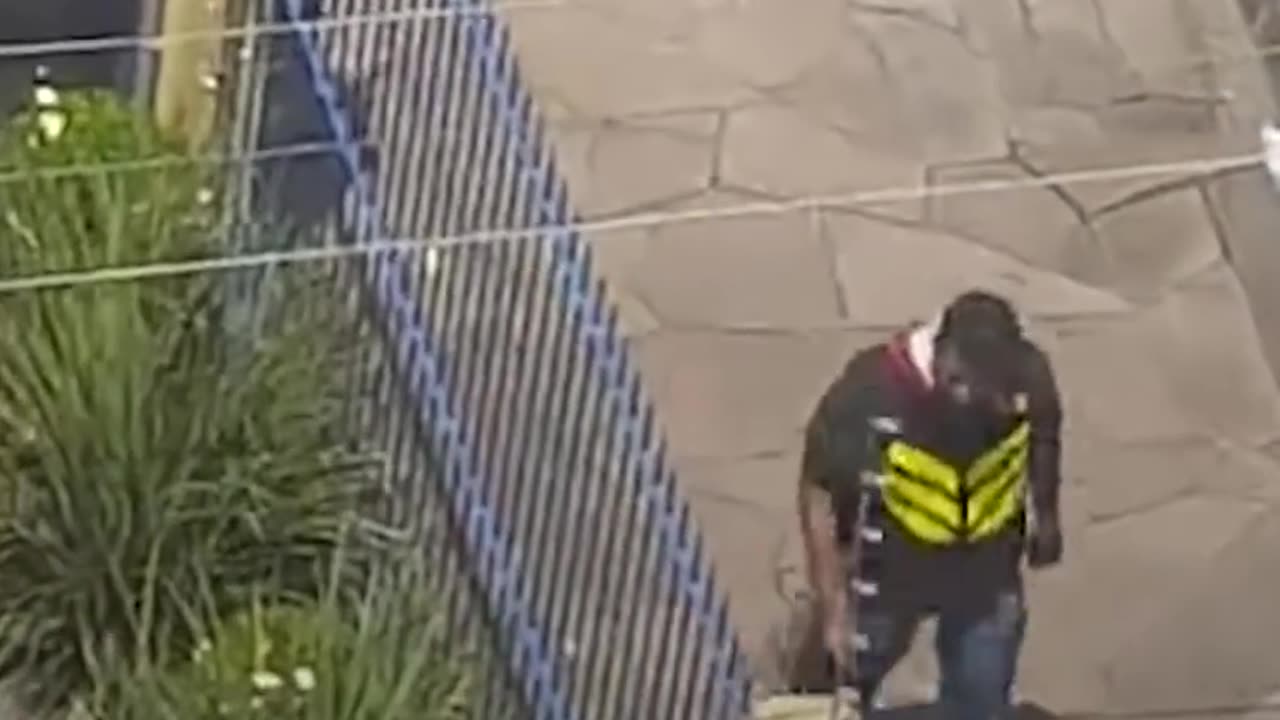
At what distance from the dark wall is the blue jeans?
1.42m

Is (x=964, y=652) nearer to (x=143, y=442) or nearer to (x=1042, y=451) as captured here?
(x=1042, y=451)

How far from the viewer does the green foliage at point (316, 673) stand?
4598 millimetres

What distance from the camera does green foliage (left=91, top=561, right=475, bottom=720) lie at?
4.60 m

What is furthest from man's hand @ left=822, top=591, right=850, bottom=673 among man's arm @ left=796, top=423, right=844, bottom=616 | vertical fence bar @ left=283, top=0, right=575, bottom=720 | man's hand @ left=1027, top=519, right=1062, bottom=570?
vertical fence bar @ left=283, top=0, right=575, bottom=720

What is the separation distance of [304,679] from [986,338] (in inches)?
36.0

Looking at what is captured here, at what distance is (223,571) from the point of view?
4.88m

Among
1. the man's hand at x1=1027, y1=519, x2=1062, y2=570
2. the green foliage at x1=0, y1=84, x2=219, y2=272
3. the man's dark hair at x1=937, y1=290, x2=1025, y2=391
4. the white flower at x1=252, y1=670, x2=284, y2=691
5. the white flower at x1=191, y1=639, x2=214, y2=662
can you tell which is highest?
the green foliage at x1=0, y1=84, x2=219, y2=272

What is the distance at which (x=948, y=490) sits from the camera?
4652 mm

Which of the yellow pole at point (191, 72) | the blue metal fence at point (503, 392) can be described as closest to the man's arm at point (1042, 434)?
the blue metal fence at point (503, 392)

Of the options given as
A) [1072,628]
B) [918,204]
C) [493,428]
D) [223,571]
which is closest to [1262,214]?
[918,204]

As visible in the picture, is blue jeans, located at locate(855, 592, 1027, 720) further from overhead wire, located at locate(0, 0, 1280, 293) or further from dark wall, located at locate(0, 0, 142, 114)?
dark wall, located at locate(0, 0, 142, 114)

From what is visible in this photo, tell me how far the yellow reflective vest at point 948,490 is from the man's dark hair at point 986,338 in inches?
3.4

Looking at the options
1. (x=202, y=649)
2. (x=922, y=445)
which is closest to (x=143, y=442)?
(x=202, y=649)

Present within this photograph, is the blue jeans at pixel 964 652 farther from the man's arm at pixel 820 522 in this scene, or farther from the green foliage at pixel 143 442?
the green foliage at pixel 143 442
